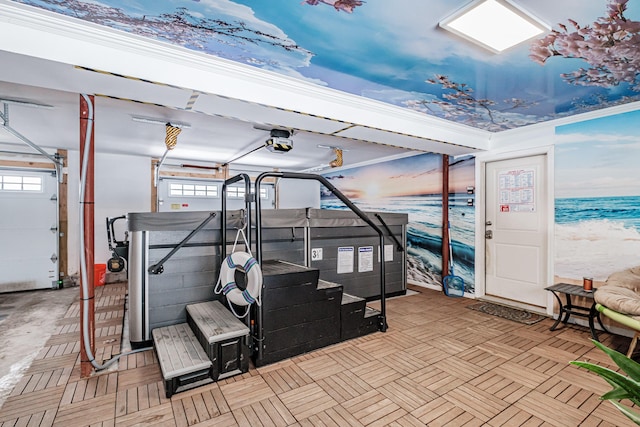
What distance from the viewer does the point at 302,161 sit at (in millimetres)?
7371

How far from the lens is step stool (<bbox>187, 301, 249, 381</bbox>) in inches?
102

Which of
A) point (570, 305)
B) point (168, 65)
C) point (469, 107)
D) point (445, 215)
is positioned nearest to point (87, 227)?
point (168, 65)

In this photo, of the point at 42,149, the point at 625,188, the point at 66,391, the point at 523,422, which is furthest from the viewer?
the point at 42,149

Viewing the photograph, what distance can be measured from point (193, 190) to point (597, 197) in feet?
23.6

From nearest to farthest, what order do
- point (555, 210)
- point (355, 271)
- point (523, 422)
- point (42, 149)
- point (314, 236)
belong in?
1. point (523, 422)
2. point (555, 210)
3. point (314, 236)
4. point (355, 271)
5. point (42, 149)

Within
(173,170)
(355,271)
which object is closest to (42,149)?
(173,170)

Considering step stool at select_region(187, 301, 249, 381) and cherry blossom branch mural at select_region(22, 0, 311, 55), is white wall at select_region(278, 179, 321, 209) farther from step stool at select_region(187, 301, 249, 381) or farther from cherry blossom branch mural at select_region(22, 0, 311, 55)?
cherry blossom branch mural at select_region(22, 0, 311, 55)

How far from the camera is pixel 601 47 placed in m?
2.36

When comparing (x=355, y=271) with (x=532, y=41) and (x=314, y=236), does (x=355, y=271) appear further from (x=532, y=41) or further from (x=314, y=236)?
(x=532, y=41)

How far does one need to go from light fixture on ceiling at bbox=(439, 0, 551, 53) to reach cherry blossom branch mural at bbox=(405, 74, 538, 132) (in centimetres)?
61

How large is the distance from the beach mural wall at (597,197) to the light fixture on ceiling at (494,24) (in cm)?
239

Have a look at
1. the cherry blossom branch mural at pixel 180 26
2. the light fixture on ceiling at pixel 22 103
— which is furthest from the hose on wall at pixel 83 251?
the light fixture on ceiling at pixel 22 103

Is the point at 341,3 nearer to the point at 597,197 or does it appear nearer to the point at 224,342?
the point at 224,342

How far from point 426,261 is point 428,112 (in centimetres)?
302
